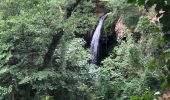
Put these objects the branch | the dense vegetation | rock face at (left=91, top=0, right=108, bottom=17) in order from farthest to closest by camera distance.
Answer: rock face at (left=91, top=0, right=108, bottom=17)
the branch
the dense vegetation

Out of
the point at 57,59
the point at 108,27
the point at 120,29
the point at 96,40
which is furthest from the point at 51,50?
the point at 108,27

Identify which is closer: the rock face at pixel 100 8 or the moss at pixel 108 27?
the moss at pixel 108 27

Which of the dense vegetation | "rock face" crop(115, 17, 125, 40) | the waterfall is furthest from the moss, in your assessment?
the dense vegetation

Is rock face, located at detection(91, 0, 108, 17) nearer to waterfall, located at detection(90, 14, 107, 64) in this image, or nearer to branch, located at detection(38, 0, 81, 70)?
→ waterfall, located at detection(90, 14, 107, 64)

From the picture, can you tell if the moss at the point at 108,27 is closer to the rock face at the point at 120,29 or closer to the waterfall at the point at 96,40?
the waterfall at the point at 96,40

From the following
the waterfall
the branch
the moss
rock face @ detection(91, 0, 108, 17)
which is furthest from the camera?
rock face @ detection(91, 0, 108, 17)

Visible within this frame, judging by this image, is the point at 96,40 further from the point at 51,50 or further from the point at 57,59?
the point at 51,50

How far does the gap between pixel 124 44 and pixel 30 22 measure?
9.87 feet

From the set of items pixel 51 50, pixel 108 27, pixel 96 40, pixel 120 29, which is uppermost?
pixel 108 27

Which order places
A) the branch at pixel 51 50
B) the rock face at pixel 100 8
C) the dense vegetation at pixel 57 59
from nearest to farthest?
the dense vegetation at pixel 57 59
the branch at pixel 51 50
the rock face at pixel 100 8

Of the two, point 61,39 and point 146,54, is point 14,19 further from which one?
point 146,54

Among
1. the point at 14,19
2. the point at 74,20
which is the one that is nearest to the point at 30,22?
the point at 14,19

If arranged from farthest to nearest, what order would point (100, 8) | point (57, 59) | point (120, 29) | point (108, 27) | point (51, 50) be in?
point (100, 8) < point (108, 27) < point (120, 29) < point (57, 59) < point (51, 50)


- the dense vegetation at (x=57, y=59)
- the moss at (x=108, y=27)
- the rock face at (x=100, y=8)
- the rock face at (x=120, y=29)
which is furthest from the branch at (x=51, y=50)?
the rock face at (x=100, y=8)
